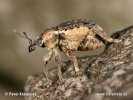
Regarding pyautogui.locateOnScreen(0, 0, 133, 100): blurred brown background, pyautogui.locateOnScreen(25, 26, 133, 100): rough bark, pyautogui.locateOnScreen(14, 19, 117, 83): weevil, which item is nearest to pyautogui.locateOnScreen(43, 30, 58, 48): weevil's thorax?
pyautogui.locateOnScreen(14, 19, 117, 83): weevil

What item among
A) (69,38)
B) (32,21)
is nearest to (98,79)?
(69,38)

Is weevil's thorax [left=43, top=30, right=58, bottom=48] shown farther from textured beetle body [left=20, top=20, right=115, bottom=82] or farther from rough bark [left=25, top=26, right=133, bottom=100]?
rough bark [left=25, top=26, right=133, bottom=100]

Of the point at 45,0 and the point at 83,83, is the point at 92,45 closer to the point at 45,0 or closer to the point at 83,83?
the point at 83,83

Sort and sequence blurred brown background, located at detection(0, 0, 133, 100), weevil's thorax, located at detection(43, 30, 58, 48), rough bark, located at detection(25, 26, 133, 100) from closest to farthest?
rough bark, located at detection(25, 26, 133, 100) → weevil's thorax, located at detection(43, 30, 58, 48) → blurred brown background, located at detection(0, 0, 133, 100)

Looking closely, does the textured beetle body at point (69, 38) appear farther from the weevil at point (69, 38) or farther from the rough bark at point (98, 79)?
the rough bark at point (98, 79)

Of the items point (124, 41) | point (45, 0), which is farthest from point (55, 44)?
point (45, 0)

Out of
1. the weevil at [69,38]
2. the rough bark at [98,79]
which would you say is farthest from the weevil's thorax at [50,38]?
the rough bark at [98,79]

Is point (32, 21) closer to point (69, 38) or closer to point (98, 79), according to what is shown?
point (69, 38)

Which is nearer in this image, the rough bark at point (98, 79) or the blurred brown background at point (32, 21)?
the rough bark at point (98, 79)
